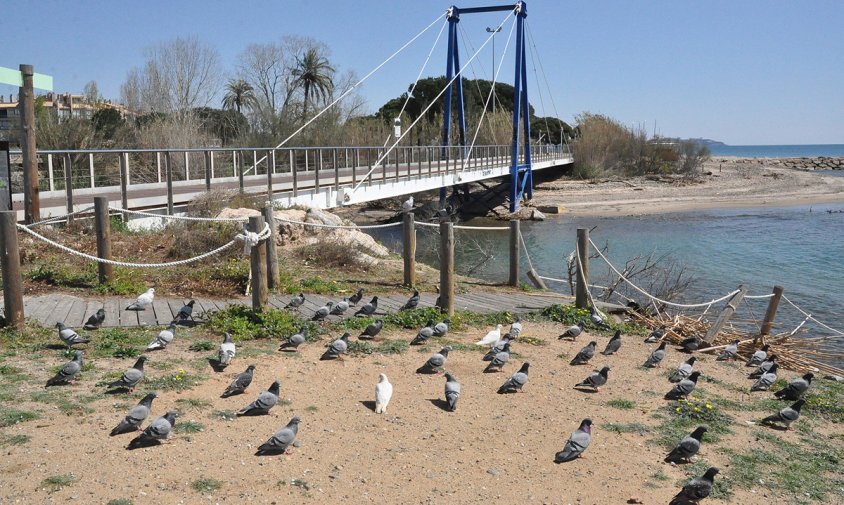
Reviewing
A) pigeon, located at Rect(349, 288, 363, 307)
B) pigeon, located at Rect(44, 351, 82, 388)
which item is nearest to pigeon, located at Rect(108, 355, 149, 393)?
pigeon, located at Rect(44, 351, 82, 388)

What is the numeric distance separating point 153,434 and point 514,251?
7.64m

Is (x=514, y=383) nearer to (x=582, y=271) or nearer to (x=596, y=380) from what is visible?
(x=596, y=380)

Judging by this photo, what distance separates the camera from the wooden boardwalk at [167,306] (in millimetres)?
7754

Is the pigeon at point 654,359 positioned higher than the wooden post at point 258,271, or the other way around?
the wooden post at point 258,271

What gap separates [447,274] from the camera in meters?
8.86

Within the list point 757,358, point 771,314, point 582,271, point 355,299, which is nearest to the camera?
point 757,358

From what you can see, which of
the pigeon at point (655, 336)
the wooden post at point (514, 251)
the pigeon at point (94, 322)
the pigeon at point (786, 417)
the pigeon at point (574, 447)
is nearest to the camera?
the pigeon at point (574, 447)

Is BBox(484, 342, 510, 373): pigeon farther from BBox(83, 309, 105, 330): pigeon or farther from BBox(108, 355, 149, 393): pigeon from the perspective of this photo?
BBox(83, 309, 105, 330): pigeon

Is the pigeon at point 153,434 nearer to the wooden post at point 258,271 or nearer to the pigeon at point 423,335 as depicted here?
the wooden post at point 258,271

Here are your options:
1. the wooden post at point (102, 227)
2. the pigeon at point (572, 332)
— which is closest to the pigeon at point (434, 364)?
the pigeon at point (572, 332)

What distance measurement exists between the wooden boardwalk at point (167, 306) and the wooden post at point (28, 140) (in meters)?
3.69

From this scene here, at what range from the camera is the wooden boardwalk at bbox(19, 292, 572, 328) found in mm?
7754

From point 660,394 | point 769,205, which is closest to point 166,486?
point 660,394

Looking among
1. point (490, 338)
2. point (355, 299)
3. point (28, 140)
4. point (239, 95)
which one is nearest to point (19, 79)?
point (28, 140)
